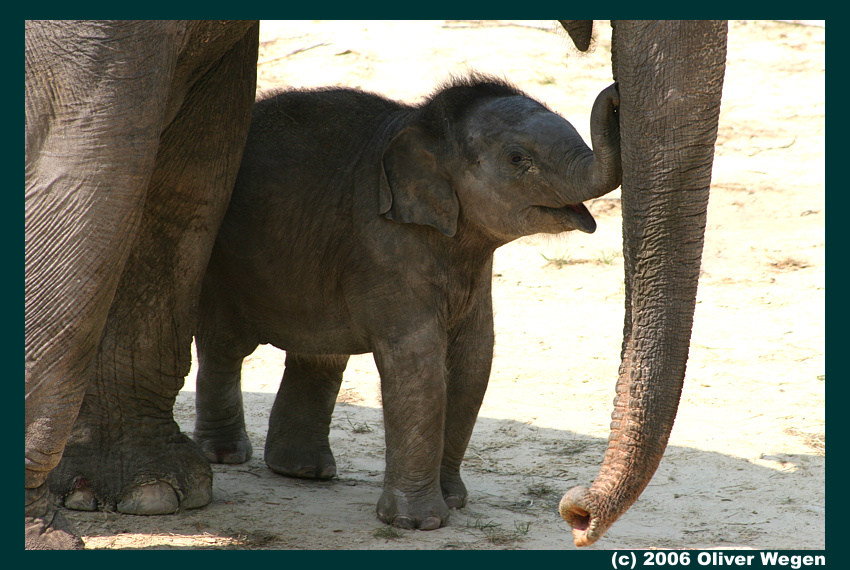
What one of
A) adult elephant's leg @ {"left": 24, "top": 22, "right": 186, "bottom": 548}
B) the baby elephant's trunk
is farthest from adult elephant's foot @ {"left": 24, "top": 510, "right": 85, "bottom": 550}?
the baby elephant's trunk

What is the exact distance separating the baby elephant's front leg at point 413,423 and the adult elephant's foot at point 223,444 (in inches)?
35.1

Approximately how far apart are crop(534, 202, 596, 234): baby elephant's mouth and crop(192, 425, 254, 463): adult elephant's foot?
63.1 inches

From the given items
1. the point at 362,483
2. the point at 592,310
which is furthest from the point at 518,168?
the point at 592,310

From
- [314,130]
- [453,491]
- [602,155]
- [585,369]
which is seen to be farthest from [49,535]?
[585,369]

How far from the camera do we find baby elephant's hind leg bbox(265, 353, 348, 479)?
4.16 metres

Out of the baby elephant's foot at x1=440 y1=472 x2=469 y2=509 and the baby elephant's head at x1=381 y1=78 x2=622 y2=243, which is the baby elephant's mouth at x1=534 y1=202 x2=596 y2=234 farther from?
the baby elephant's foot at x1=440 y1=472 x2=469 y2=509

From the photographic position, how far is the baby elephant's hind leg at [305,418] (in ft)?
13.6

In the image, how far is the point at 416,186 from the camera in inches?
143

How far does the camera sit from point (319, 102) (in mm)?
3916

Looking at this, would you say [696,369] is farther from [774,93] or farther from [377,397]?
[774,93]

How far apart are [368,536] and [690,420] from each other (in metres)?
1.97

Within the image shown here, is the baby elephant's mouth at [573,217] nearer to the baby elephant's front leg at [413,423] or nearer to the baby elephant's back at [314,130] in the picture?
the baby elephant's front leg at [413,423]

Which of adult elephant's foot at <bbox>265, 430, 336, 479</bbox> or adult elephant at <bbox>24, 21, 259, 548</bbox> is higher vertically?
adult elephant at <bbox>24, 21, 259, 548</bbox>

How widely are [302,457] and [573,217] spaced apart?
1.42m
